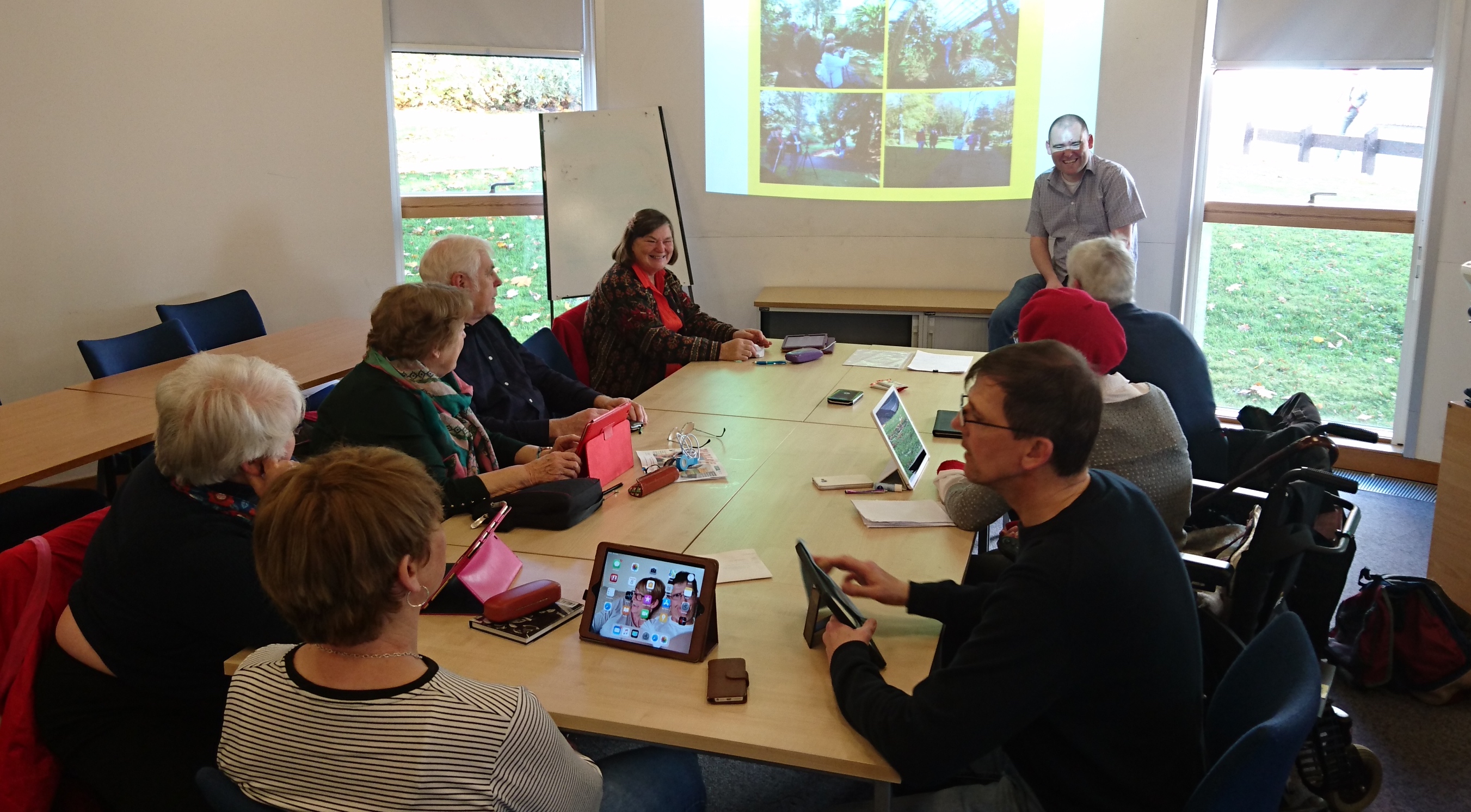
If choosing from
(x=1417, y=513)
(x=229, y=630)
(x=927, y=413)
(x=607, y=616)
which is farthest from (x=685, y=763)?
(x=1417, y=513)

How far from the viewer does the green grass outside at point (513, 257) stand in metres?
5.81

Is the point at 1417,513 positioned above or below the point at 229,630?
below

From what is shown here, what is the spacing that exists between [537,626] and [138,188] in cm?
421

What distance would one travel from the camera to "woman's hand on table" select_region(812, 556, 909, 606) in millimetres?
1941

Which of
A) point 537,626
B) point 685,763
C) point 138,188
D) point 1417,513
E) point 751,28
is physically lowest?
point 1417,513

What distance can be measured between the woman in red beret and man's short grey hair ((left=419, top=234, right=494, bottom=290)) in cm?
166

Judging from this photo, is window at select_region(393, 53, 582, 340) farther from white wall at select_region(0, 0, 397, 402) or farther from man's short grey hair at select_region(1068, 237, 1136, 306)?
man's short grey hair at select_region(1068, 237, 1136, 306)

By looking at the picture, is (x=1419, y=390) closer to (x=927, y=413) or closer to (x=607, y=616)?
(x=927, y=413)

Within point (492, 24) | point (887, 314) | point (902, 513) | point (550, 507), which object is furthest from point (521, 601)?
point (492, 24)

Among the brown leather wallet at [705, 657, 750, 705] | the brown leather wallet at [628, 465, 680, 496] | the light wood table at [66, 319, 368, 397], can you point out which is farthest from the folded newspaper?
the light wood table at [66, 319, 368, 397]

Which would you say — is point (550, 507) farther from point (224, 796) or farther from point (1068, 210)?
point (1068, 210)

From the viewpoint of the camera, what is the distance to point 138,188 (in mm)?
4957

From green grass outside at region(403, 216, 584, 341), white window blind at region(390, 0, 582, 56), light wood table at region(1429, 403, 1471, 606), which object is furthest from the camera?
green grass outside at region(403, 216, 584, 341)

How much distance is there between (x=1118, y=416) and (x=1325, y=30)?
3.41 m
